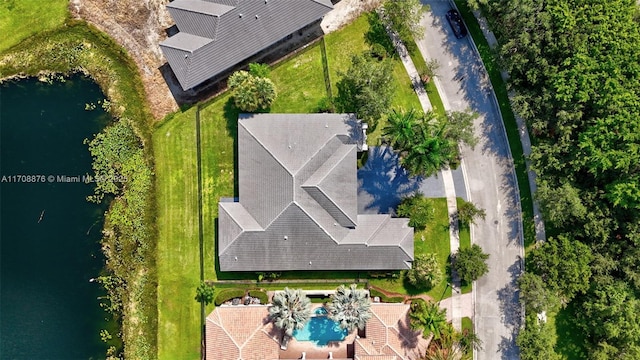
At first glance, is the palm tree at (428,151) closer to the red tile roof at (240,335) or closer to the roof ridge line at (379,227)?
the roof ridge line at (379,227)

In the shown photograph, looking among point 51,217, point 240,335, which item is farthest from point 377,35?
point 51,217

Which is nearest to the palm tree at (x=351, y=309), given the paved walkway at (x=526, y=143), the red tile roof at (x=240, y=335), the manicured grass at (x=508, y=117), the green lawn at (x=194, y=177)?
the green lawn at (x=194, y=177)

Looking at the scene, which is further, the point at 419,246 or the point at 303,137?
the point at 419,246

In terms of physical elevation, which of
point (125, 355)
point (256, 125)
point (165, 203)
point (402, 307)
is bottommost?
point (125, 355)

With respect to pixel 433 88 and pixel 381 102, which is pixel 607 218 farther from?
pixel 381 102


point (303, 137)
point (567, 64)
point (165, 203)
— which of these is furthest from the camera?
point (165, 203)

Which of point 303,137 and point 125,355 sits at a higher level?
point 303,137

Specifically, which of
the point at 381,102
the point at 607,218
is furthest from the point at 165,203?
the point at 607,218

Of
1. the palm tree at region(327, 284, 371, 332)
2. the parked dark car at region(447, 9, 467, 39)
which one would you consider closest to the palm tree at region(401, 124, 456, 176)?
the parked dark car at region(447, 9, 467, 39)
